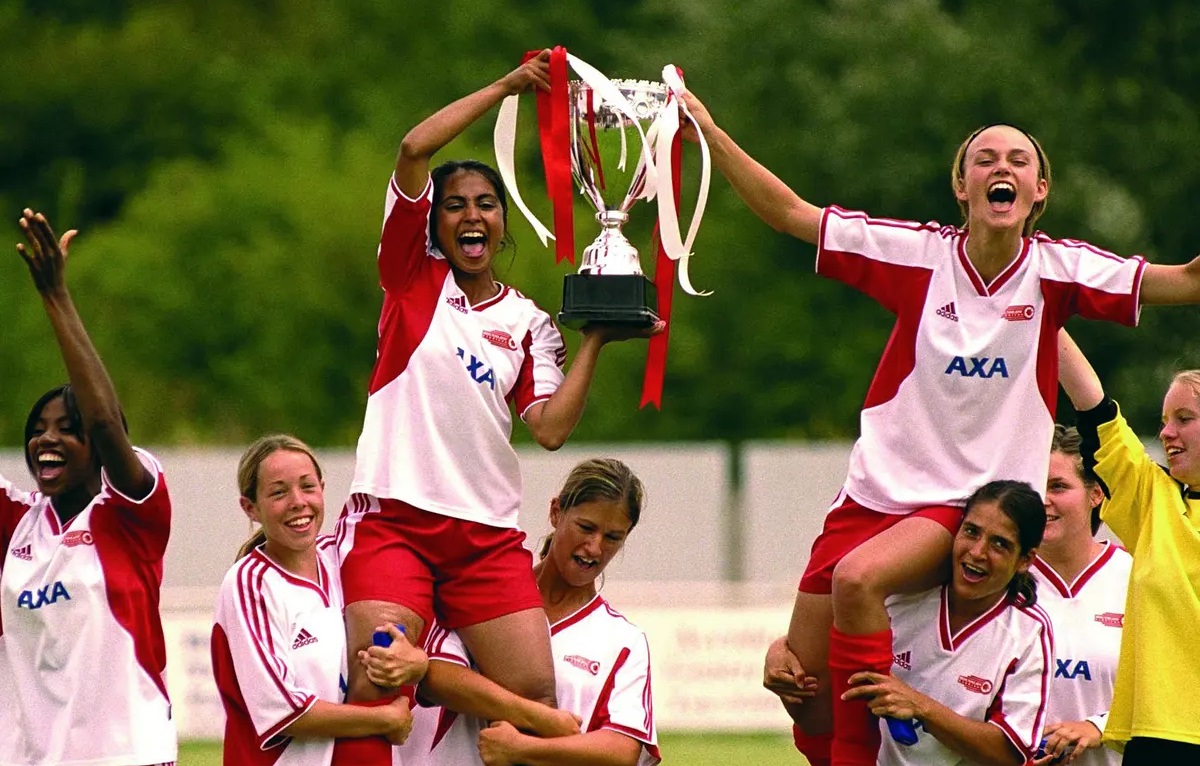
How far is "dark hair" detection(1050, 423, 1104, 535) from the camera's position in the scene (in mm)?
6074

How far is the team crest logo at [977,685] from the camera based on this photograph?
543 cm

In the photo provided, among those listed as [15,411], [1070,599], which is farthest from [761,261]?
[1070,599]

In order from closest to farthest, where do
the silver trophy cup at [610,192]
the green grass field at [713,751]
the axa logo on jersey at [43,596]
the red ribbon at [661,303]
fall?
1. the axa logo on jersey at [43,596]
2. the silver trophy cup at [610,192]
3. the red ribbon at [661,303]
4. the green grass field at [713,751]

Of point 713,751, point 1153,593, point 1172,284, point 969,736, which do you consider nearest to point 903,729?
point 969,736

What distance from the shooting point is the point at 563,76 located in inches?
218

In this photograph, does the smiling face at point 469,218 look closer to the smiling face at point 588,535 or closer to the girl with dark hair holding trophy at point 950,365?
the smiling face at point 588,535

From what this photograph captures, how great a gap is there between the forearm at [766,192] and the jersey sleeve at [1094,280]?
65 centimetres

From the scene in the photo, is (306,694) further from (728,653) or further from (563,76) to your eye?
(728,653)

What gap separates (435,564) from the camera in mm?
5547

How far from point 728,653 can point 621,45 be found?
13.4 m

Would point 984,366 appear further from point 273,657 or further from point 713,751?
point 713,751

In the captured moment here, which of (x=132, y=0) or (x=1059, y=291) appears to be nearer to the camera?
(x=1059, y=291)

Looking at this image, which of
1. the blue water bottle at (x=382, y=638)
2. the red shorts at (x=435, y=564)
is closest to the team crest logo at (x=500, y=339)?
the red shorts at (x=435, y=564)

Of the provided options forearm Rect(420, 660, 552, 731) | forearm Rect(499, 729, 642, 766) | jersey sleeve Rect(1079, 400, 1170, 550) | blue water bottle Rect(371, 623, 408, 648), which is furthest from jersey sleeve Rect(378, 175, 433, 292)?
jersey sleeve Rect(1079, 400, 1170, 550)
